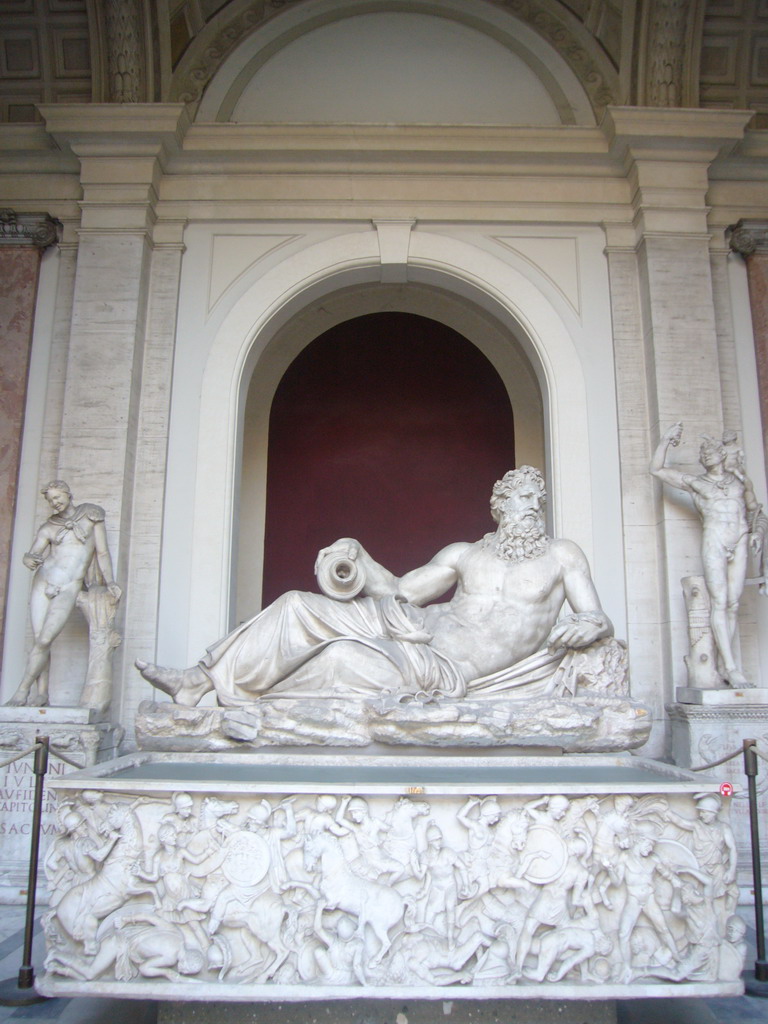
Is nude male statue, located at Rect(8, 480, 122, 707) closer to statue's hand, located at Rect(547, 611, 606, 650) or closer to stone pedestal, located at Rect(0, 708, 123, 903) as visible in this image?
stone pedestal, located at Rect(0, 708, 123, 903)

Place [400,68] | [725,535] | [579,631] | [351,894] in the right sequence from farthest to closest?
[400,68]
[725,535]
[579,631]
[351,894]

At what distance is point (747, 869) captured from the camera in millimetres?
5051

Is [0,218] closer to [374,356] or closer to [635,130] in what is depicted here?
[374,356]

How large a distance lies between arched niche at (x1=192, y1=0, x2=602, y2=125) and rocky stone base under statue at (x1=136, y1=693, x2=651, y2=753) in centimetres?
502

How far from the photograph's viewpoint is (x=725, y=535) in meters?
5.54

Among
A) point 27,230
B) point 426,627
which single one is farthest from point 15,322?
point 426,627

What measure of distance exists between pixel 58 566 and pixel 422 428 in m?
4.23

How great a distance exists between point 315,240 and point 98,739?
394 centimetres

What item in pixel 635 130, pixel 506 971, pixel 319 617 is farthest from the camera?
pixel 635 130

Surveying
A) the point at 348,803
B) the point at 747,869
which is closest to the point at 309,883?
the point at 348,803

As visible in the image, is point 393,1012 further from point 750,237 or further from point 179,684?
point 750,237

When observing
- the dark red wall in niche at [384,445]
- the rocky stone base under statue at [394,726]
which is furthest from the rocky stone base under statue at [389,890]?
the dark red wall in niche at [384,445]

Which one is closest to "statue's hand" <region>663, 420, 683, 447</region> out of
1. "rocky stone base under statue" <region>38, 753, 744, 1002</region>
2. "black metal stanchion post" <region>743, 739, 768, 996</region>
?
"black metal stanchion post" <region>743, 739, 768, 996</region>

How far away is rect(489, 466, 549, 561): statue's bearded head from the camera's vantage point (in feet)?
15.0
